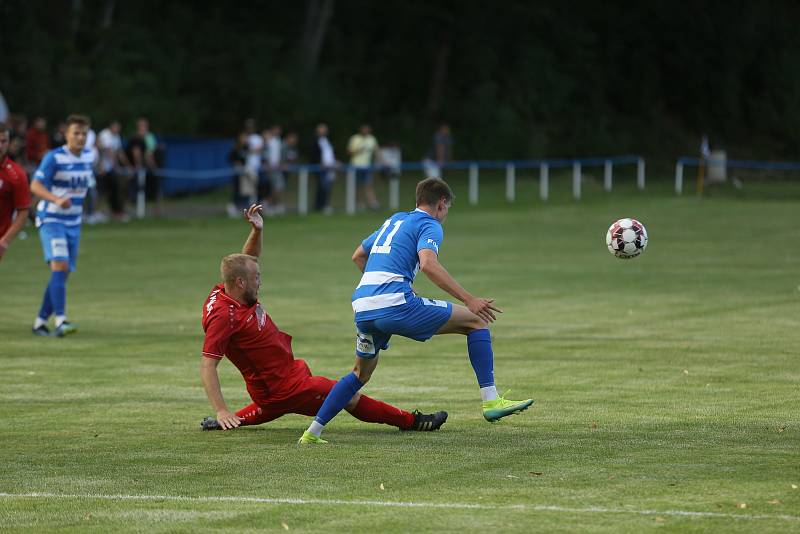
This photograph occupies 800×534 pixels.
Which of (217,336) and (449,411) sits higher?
(217,336)

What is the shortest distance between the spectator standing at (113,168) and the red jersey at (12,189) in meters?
15.3

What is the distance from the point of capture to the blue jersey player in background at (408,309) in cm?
930

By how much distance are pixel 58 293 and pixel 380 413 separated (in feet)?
21.3

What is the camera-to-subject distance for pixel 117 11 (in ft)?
157

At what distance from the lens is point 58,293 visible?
50.0 ft

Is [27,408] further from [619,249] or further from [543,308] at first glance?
[543,308]

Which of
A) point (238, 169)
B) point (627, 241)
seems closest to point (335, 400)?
point (627, 241)

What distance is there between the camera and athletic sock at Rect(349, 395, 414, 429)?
9641mm

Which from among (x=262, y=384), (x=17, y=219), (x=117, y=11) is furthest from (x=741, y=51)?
(x=262, y=384)

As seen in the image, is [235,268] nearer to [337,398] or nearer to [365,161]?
[337,398]

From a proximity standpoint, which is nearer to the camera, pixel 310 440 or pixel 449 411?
pixel 310 440

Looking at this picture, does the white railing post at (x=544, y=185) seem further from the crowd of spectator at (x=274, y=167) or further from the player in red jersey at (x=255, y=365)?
the player in red jersey at (x=255, y=365)

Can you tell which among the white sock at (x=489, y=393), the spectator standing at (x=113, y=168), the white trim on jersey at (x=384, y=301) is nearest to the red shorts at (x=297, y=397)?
the white trim on jersey at (x=384, y=301)

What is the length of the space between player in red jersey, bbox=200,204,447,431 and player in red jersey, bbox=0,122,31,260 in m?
5.03
